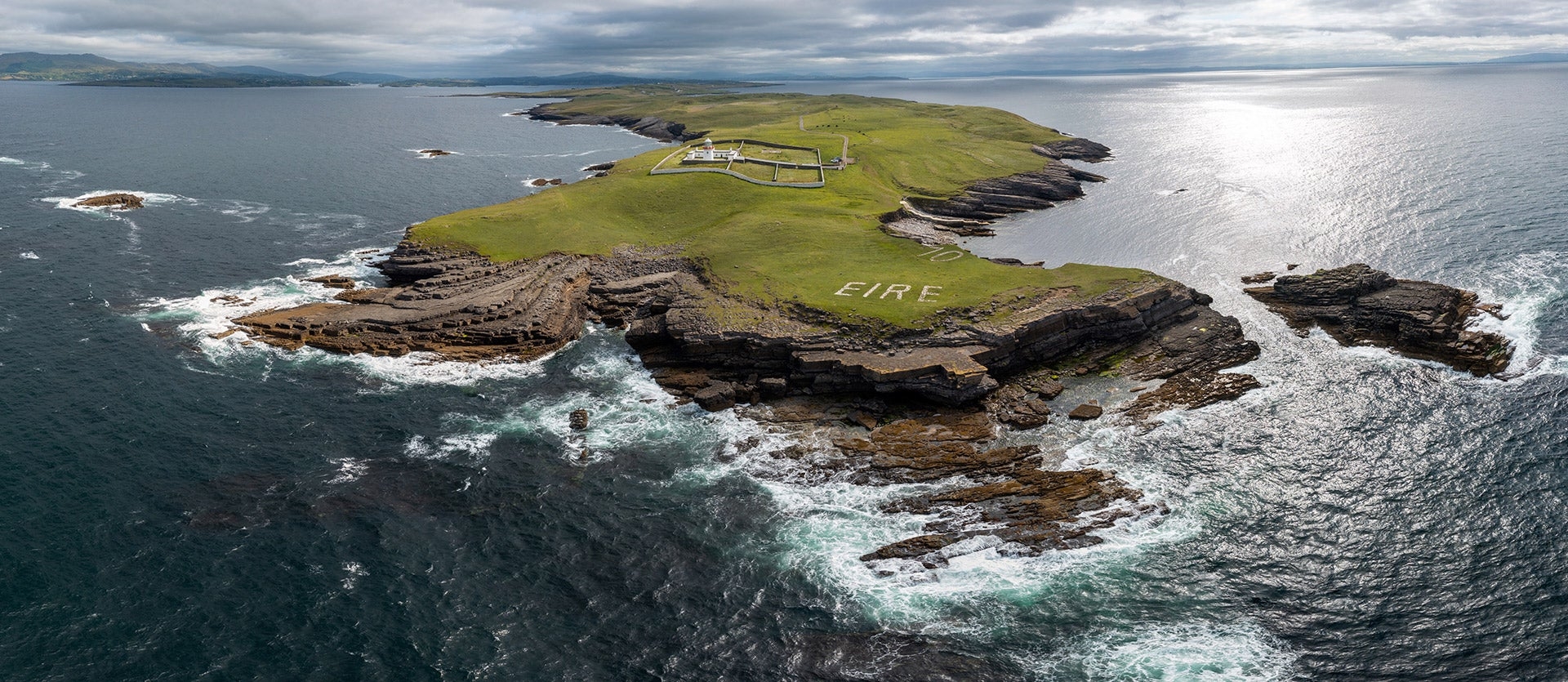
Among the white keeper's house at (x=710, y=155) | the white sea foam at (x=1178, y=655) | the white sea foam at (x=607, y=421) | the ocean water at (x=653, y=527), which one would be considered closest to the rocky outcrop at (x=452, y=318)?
the ocean water at (x=653, y=527)

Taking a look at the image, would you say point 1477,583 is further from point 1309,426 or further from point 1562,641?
point 1309,426

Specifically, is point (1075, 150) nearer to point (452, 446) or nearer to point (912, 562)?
point (912, 562)

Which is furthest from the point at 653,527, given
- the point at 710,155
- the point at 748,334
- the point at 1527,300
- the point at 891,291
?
the point at 710,155

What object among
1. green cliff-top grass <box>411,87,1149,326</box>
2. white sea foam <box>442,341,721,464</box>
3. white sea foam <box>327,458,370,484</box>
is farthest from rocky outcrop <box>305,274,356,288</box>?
white sea foam <box>327,458,370,484</box>

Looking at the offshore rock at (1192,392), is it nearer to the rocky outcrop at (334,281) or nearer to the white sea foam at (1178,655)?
the white sea foam at (1178,655)

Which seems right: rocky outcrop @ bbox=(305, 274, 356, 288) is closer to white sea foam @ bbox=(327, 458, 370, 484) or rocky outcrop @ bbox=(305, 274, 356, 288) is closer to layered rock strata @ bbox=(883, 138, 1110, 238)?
white sea foam @ bbox=(327, 458, 370, 484)

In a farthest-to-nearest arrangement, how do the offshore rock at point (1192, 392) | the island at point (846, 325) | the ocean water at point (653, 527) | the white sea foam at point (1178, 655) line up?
1. the offshore rock at point (1192, 392)
2. the island at point (846, 325)
3. the ocean water at point (653, 527)
4. the white sea foam at point (1178, 655)
